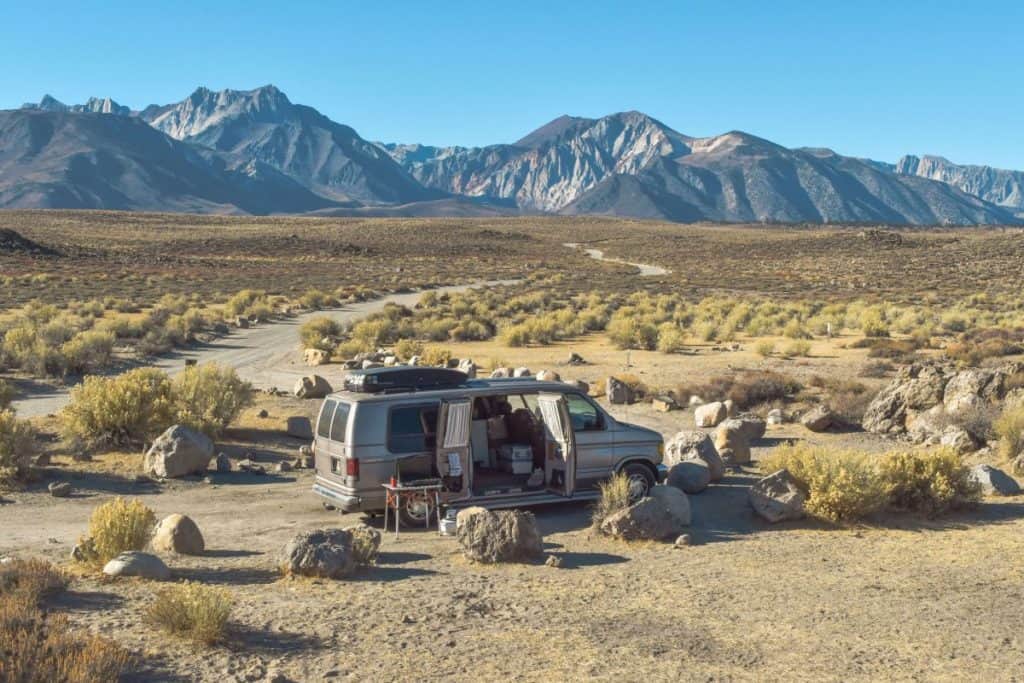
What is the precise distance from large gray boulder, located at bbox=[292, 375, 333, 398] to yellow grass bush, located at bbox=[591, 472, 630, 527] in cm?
1176

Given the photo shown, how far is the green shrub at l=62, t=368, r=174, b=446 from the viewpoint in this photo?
49.3 feet

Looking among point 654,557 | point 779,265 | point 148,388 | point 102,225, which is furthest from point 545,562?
point 102,225

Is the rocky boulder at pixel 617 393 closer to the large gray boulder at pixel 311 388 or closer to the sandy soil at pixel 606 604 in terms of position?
the large gray boulder at pixel 311 388

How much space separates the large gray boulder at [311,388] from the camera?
21.3 metres

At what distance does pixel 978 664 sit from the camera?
7008mm

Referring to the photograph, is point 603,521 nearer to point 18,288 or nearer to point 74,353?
point 74,353

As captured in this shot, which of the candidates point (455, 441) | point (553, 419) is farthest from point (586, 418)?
point (455, 441)

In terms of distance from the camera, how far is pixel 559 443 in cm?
1141

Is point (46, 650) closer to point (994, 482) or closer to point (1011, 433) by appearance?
point (994, 482)

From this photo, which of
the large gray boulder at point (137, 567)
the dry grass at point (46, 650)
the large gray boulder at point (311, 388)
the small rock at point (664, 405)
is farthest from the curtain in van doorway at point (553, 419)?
the large gray boulder at point (311, 388)

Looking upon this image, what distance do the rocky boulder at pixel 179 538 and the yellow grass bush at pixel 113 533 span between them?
348 mm

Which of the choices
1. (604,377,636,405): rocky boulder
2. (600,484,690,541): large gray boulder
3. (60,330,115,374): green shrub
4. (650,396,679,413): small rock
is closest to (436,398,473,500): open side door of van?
(600,484,690,541): large gray boulder

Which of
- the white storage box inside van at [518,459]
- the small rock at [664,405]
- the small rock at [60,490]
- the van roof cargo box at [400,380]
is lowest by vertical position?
→ the small rock at [60,490]

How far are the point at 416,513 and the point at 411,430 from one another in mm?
1007
